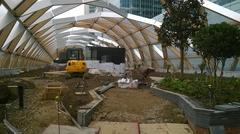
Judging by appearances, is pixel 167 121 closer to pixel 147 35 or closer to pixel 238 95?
pixel 238 95

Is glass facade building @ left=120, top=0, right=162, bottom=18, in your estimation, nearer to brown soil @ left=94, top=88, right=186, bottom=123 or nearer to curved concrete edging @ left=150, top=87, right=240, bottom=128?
brown soil @ left=94, top=88, right=186, bottom=123

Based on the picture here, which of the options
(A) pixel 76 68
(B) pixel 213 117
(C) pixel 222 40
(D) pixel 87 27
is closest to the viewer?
(B) pixel 213 117

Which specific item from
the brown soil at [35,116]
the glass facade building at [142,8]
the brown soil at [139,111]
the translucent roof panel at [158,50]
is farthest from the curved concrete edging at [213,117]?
the glass facade building at [142,8]

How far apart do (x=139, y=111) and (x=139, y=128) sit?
275cm

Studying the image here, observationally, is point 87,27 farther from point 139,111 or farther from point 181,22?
point 139,111

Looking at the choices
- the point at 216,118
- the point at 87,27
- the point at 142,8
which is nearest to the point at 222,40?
the point at 216,118

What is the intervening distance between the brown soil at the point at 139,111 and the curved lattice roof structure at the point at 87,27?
31.6ft

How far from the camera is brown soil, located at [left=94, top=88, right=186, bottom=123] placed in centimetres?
1351

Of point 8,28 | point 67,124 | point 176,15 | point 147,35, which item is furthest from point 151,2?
point 67,124

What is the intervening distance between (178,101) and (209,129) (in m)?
4.83

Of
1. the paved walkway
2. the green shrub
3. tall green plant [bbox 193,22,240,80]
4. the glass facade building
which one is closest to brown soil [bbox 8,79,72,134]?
the paved walkway

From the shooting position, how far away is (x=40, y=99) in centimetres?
1719

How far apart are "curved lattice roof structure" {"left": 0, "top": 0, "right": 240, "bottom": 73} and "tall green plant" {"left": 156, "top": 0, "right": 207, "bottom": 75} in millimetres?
6154

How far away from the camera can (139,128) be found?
12.2 meters
